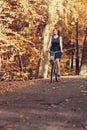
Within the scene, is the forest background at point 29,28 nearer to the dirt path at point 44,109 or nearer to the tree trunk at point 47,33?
the tree trunk at point 47,33

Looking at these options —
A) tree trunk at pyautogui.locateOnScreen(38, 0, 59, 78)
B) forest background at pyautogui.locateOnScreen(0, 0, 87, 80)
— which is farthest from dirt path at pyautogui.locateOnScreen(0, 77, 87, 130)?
tree trunk at pyautogui.locateOnScreen(38, 0, 59, 78)

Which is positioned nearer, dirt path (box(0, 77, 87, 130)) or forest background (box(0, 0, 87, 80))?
dirt path (box(0, 77, 87, 130))

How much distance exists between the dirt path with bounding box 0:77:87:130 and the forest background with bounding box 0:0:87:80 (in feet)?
26.9

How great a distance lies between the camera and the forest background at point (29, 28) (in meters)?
23.0

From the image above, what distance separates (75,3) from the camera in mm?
27047

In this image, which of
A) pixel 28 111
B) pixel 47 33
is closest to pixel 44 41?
pixel 47 33

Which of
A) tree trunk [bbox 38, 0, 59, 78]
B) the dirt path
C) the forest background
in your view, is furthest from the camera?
tree trunk [bbox 38, 0, 59, 78]

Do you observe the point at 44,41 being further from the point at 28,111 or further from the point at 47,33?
the point at 28,111

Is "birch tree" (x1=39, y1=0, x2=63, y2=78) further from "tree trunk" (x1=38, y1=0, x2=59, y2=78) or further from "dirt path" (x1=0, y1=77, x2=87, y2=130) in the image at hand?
"dirt path" (x1=0, y1=77, x2=87, y2=130)

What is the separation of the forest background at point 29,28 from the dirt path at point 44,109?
26.9 ft

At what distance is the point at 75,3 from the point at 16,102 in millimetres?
16292

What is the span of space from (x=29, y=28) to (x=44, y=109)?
1834cm

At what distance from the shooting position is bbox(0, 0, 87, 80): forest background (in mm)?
23031

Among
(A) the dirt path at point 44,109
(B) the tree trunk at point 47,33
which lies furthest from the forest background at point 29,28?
(A) the dirt path at point 44,109
